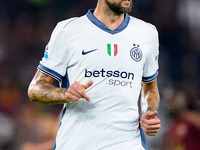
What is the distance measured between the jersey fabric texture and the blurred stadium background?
2.11 m

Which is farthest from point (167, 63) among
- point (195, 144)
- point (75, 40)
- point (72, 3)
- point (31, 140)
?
point (75, 40)

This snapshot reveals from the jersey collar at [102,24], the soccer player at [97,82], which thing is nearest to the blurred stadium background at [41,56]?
the soccer player at [97,82]

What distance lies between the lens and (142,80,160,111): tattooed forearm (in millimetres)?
2625

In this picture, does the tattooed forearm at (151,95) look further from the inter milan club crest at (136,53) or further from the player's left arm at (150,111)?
the inter milan club crest at (136,53)

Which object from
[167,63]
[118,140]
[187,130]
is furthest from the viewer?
[167,63]

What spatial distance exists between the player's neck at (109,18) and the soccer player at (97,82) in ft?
0.08

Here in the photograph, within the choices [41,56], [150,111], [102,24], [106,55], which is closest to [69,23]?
[102,24]

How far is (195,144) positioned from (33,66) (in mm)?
2197

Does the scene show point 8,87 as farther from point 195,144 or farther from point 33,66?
point 195,144

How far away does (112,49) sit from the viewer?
7.84 ft

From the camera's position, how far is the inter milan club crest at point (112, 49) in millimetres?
2376

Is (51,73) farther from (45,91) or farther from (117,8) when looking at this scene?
(117,8)

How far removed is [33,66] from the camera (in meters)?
4.75

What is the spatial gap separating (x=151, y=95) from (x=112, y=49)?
21.2 inches
